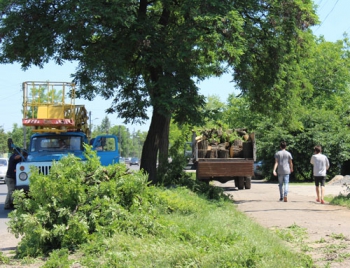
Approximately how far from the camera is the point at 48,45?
1523 cm

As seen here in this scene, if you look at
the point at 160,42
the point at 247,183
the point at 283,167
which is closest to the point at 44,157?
→ the point at 160,42

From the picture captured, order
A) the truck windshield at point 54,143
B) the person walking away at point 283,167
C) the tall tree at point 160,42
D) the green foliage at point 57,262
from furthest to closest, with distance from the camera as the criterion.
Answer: the truck windshield at point 54,143
the person walking away at point 283,167
the tall tree at point 160,42
the green foliage at point 57,262

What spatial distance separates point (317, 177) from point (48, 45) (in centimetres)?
874

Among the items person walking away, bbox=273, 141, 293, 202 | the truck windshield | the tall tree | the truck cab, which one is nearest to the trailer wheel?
the tall tree

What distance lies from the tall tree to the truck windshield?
162cm

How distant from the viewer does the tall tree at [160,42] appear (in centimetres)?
1445

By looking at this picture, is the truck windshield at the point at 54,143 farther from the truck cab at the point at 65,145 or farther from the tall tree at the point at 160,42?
the tall tree at the point at 160,42

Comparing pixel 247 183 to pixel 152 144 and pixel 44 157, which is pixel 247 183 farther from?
pixel 44 157

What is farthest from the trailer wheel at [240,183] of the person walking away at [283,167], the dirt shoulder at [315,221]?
the person walking away at [283,167]

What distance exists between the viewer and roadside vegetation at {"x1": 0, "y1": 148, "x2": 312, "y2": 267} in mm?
6590

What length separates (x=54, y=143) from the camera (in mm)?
16375

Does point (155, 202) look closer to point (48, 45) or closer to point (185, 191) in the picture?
point (185, 191)

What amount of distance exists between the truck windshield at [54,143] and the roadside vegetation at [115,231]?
712 cm

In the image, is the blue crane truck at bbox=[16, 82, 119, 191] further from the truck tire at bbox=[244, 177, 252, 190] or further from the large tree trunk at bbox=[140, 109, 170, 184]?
the truck tire at bbox=[244, 177, 252, 190]
